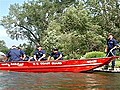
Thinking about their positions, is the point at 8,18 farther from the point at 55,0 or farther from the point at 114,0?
the point at 114,0

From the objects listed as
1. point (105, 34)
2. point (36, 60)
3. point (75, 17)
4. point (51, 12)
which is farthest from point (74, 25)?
point (51, 12)

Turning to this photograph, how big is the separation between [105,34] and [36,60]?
17339 millimetres

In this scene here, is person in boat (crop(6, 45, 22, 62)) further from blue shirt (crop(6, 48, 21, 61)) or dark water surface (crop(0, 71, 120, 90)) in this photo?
dark water surface (crop(0, 71, 120, 90))

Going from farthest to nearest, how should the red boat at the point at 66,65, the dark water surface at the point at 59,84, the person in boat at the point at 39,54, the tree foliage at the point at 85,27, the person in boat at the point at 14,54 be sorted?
the tree foliage at the point at 85,27 → the person in boat at the point at 14,54 → the person in boat at the point at 39,54 → the red boat at the point at 66,65 → the dark water surface at the point at 59,84

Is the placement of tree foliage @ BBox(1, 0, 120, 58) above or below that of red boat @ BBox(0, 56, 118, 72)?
above

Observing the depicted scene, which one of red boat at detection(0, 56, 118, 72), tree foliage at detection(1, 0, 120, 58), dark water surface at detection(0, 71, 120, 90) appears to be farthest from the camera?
tree foliage at detection(1, 0, 120, 58)

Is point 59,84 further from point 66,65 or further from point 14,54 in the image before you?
point 14,54

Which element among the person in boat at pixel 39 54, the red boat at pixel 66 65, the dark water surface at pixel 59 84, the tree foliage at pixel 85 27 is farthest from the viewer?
the tree foliage at pixel 85 27

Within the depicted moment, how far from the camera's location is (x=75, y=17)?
103 ft

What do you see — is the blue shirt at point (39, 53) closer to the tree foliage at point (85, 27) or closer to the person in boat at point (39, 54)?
the person in boat at point (39, 54)

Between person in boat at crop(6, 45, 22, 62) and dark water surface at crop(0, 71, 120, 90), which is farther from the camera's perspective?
person in boat at crop(6, 45, 22, 62)

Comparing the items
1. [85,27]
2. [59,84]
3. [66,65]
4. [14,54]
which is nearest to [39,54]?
[14,54]

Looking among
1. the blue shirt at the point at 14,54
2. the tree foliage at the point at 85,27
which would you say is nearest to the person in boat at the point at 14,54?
the blue shirt at the point at 14,54

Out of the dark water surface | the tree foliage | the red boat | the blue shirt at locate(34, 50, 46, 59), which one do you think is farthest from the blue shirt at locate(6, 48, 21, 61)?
the tree foliage
